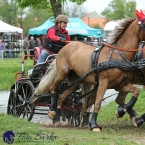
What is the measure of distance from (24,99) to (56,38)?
1528 millimetres

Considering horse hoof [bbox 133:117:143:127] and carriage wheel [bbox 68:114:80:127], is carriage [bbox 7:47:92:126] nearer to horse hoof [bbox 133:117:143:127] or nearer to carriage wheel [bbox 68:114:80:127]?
carriage wheel [bbox 68:114:80:127]

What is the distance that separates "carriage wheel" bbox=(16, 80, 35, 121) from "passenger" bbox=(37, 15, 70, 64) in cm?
61

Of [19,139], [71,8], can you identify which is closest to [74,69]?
[19,139]

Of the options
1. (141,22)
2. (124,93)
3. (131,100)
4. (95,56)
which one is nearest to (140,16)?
(141,22)

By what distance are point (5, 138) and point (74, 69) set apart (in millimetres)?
2637

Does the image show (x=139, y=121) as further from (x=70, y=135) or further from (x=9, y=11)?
(x=9, y=11)

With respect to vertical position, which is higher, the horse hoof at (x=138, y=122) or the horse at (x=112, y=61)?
the horse at (x=112, y=61)

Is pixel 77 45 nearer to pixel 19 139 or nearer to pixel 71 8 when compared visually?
pixel 19 139

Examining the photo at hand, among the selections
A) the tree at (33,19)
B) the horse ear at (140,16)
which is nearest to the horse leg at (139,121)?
the horse ear at (140,16)

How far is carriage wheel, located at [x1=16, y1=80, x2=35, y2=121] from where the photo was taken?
9.91 meters

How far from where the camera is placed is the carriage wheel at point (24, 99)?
991cm

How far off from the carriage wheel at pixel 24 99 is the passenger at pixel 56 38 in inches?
24.0

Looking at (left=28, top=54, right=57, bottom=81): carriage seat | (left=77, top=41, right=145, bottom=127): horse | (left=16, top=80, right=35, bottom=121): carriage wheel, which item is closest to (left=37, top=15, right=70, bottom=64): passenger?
(left=28, top=54, right=57, bottom=81): carriage seat

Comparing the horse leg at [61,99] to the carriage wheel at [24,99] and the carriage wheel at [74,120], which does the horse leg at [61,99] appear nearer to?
the carriage wheel at [74,120]
